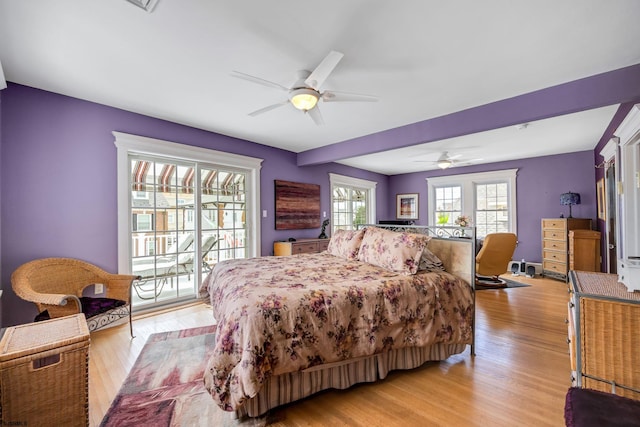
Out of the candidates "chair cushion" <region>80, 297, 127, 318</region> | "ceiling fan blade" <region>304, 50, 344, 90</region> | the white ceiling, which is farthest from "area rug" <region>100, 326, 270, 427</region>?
the white ceiling

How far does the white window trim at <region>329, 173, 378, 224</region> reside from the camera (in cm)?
615

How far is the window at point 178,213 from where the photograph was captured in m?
3.31

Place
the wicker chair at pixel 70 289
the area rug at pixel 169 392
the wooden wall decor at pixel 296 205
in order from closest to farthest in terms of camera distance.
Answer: the area rug at pixel 169 392
the wicker chair at pixel 70 289
the wooden wall decor at pixel 296 205

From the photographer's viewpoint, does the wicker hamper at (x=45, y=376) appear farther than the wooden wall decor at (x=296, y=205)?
No

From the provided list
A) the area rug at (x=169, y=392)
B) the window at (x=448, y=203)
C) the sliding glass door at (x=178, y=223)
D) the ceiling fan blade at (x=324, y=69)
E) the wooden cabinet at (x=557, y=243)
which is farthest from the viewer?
the window at (x=448, y=203)

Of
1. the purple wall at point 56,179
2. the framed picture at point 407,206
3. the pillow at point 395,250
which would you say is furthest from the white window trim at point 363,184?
the purple wall at point 56,179

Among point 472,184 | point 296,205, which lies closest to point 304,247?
point 296,205

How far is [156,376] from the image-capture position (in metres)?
2.07

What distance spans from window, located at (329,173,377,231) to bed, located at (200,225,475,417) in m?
3.66

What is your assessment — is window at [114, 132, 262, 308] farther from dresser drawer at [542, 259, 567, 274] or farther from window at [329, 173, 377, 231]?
dresser drawer at [542, 259, 567, 274]

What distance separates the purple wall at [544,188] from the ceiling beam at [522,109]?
367 centimetres

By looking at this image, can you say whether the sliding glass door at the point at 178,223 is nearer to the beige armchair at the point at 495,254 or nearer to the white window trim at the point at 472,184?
the beige armchair at the point at 495,254

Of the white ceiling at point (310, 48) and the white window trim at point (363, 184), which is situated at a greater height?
the white ceiling at point (310, 48)

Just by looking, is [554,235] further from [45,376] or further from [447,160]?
[45,376]
